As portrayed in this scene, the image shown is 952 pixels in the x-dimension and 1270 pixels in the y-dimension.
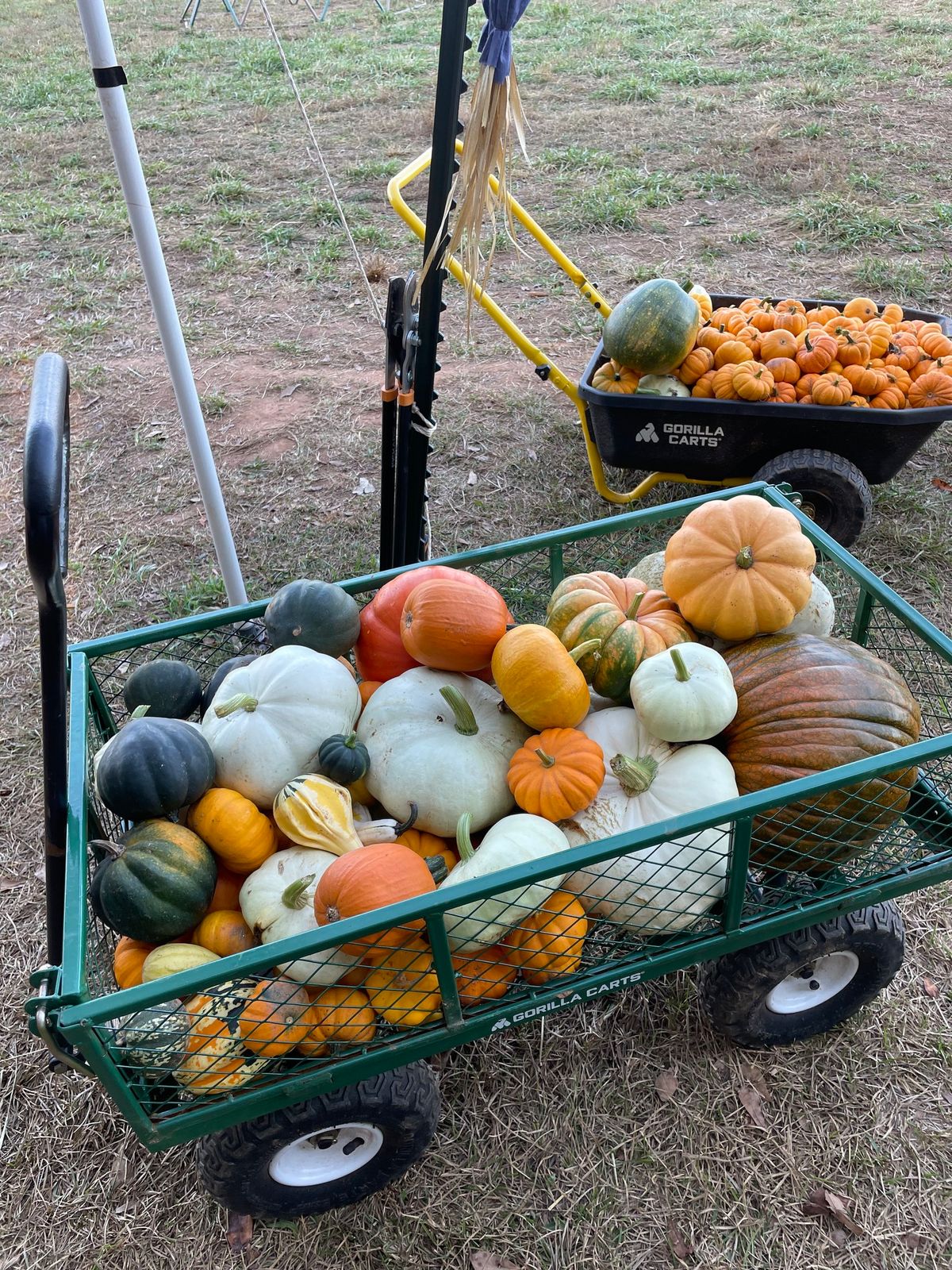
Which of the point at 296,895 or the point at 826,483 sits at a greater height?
the point at 296,895

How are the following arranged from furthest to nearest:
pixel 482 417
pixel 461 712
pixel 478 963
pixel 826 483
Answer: pixel 482 417
pixel 826 483
pixel 461 712
pixel 478 963

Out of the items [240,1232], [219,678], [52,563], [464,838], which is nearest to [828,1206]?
[464,838]

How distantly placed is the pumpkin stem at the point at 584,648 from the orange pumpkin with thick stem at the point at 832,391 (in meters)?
1.78

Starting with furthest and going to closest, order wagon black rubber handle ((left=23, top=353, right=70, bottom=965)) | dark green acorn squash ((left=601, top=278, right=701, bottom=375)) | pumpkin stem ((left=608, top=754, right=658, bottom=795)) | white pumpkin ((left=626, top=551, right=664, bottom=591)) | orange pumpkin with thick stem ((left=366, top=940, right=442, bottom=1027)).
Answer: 1. dark green acorn squash ((left=601, top=278, right=701, bottom=375))
2. white pumpkin ((left=626, top=551, right=664, bottom=591))
3. pumpkin stem ((left=608, top=754, right=658, bottom=795))
4. orange pumpkin with thick stem ((left=366, top=940, right=442, bottom=1027))
5. wagon black rubber handle ((left=23, top=353, right=70, bottom=965))

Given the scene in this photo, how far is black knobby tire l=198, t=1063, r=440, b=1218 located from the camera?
178 cm

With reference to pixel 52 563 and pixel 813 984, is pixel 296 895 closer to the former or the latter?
pixel 52 563

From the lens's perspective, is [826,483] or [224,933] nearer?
[224,933]

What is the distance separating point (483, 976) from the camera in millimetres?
1769

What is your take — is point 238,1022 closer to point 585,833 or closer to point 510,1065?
point 585,833

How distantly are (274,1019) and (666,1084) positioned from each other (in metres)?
1.07

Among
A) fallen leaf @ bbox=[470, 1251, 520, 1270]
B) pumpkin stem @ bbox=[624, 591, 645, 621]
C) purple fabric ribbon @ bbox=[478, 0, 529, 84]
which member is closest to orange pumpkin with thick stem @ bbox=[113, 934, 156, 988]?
fallen leaf @ bbox=[470, 1251, 520, 1270]

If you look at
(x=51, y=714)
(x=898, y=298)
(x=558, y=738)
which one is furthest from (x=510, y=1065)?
(x=898, y=298)

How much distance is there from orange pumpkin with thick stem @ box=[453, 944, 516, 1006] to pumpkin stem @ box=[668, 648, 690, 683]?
63 centimetres

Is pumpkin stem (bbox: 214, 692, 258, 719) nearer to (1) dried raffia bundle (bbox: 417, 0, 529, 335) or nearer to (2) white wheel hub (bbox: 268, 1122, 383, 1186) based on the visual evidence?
(2) white wheel hub (bbox: 268, 1122, 383, 1186)
